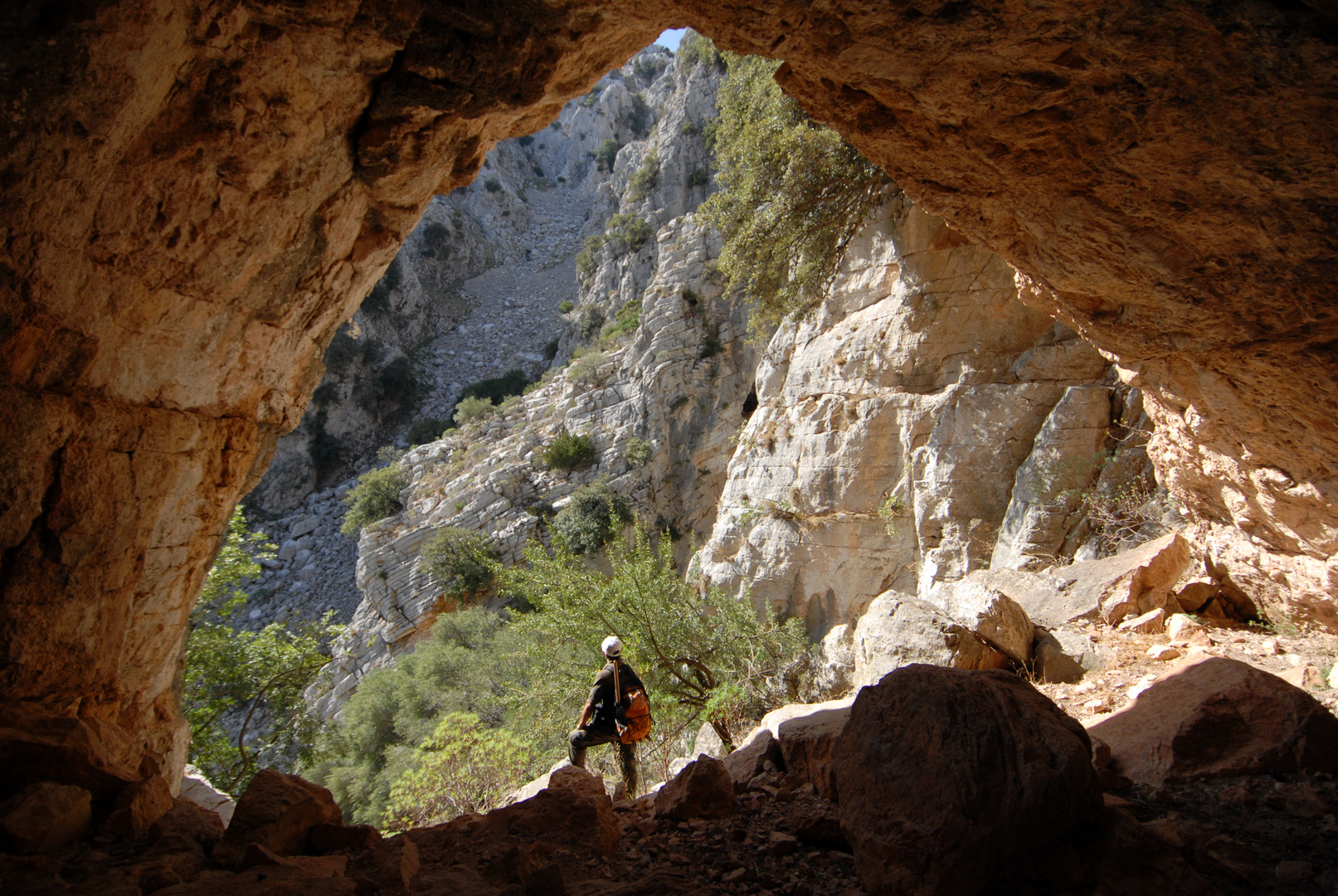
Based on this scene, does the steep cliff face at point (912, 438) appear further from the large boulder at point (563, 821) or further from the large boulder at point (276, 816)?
the large boulder at point (276, 816)

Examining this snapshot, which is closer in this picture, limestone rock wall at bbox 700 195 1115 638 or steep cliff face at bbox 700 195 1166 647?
steep cliff face at bbox 700 195 1166 647

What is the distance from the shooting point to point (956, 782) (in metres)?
2.27

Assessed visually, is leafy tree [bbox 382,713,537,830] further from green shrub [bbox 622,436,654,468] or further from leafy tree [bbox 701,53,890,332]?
green shrub [bbox 622,436,654,468]

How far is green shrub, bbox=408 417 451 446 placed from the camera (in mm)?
34562

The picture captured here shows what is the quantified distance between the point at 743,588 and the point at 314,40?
1020 cm

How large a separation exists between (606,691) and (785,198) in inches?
331

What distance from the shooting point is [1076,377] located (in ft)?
25.7

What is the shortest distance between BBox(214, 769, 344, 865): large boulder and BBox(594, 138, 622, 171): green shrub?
52703mm

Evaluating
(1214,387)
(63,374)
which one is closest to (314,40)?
(63,374)

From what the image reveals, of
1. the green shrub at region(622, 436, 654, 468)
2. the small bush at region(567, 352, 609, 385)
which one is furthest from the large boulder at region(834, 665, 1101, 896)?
the small bush at region(567, 352, 609, 385)

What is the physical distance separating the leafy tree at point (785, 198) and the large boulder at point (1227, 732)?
865 centimetres

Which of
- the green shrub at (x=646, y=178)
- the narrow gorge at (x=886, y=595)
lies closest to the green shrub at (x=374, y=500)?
the green shrub at (x=646, y=178)

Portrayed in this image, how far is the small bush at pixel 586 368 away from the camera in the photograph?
26688 millimetres

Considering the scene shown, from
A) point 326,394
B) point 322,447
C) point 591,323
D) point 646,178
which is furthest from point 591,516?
point 326,394
